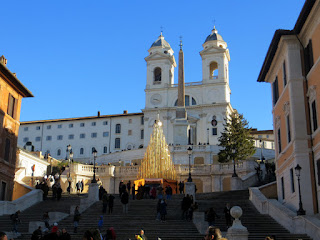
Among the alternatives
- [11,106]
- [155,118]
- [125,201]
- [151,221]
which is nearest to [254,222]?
[151,221]

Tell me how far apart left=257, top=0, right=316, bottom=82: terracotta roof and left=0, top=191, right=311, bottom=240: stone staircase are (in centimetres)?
859

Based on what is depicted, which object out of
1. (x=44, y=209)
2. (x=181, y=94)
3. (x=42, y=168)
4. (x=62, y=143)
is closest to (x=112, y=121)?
(x=62, y=143)

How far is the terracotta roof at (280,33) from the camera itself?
2491cm

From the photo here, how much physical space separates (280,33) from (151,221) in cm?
1219

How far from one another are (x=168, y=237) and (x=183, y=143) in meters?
45.1

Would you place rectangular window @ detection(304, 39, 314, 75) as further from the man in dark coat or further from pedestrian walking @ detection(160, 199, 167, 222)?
the man in dark coat

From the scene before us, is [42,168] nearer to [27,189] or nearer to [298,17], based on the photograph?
[27,189]

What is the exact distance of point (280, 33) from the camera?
2766cm

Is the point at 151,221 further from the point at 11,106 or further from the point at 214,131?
the point at 214,131

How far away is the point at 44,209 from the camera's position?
32.1 meters

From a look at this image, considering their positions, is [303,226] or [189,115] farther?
[189,115]

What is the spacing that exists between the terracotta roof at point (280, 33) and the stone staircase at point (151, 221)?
8.59 metres

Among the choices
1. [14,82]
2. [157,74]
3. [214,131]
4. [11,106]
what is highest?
[157,74]

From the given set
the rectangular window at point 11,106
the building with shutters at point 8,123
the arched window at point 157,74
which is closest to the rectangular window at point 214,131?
the arched window at point 157,74
